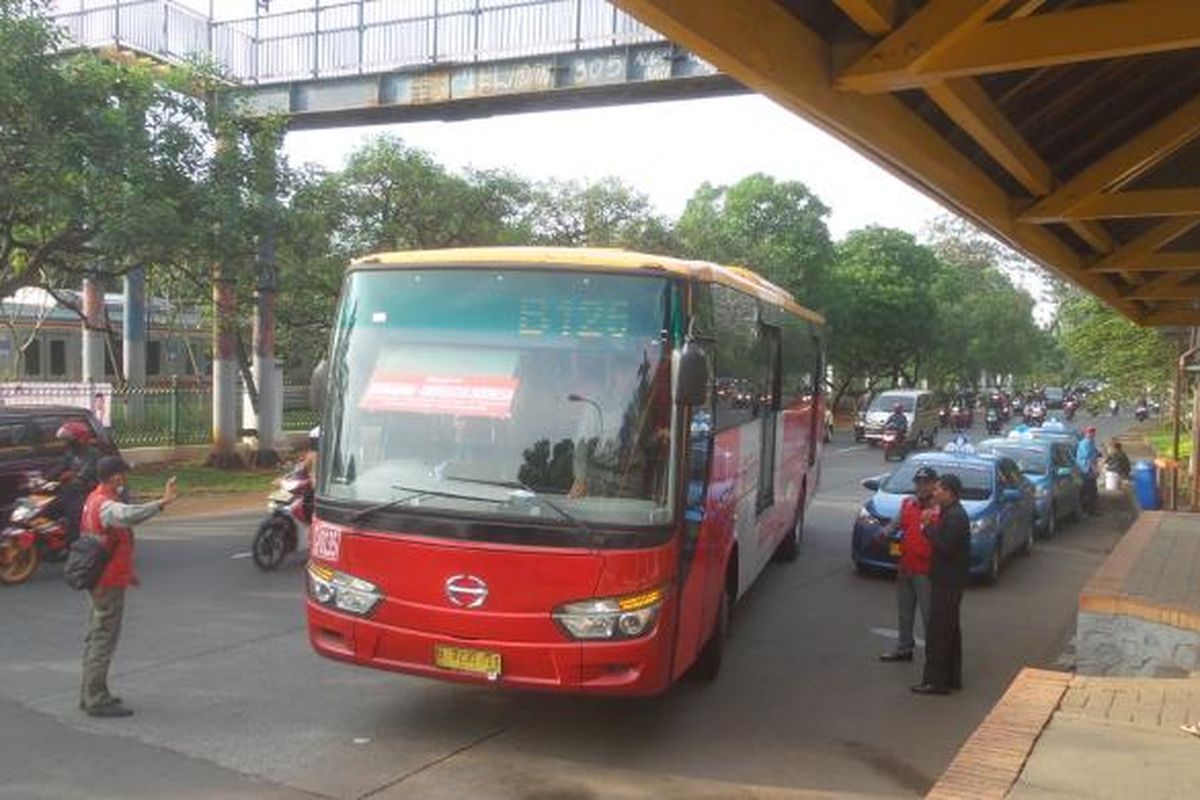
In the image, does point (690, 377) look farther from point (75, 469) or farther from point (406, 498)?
point (75, 469)

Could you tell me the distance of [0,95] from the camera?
15.7m

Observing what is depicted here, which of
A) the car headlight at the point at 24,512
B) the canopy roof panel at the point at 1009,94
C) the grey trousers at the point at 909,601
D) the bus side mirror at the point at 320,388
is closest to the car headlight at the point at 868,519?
the canopy roof panel at the point at 1009,94

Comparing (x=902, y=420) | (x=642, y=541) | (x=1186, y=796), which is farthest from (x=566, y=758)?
(x=902, y=420)

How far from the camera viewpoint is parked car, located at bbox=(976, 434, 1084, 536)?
57.6 feet

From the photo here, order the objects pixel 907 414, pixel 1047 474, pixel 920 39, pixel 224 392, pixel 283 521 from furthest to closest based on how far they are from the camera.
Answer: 1. pixel 907 414
2. pixel 224 392
3. pixel 1047 474
4. pixel 283 521
5. pixel 920 39

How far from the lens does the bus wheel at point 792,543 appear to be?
1419 cm

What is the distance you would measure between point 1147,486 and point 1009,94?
554 inches

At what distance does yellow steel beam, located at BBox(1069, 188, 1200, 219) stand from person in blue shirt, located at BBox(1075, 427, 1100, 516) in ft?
37.3

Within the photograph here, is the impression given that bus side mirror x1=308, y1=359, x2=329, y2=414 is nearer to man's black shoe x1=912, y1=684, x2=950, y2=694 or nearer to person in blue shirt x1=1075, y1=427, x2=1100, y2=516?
man's black shoe x1=912, y1=684, x2=950, y2=694

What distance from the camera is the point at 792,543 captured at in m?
14.5

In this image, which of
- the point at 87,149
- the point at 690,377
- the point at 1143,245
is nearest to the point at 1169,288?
Answer: the point at 1143,245

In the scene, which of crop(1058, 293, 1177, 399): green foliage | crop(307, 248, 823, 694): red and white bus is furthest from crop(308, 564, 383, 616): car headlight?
crop(1058, 293, 1177, 399): green foliage

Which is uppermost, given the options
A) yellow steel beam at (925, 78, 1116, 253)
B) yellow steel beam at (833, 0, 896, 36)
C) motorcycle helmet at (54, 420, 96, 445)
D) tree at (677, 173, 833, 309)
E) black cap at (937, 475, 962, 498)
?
tree at (677, 173, 833, 309)

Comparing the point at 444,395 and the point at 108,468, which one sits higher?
the point at 444,395
